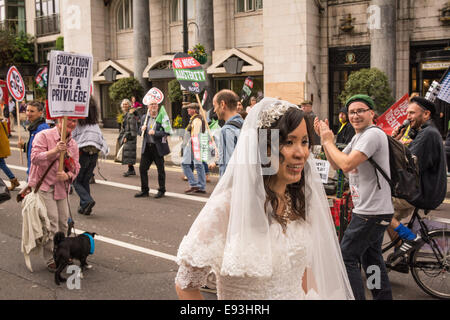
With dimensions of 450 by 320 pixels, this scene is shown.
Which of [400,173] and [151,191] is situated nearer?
[400,173]

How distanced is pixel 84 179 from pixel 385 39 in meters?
13.2

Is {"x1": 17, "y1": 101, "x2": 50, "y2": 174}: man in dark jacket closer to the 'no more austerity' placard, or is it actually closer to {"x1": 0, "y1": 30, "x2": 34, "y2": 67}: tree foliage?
the 'no more austerity' placard

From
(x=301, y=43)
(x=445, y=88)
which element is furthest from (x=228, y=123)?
(x=301, y=43)

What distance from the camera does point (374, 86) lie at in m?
15.8

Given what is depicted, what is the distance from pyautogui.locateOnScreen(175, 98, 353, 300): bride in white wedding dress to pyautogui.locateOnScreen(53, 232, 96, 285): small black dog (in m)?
3.18

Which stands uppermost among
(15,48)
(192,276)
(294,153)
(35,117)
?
(15,48)

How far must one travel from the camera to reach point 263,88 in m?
21.4

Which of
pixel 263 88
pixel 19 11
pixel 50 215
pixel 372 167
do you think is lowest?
pixel 50 215

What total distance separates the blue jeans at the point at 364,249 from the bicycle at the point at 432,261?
0.83m

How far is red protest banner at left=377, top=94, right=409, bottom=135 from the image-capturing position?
6133mm

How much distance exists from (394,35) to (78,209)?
13635 mm

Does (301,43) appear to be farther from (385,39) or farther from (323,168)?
(323,168)
